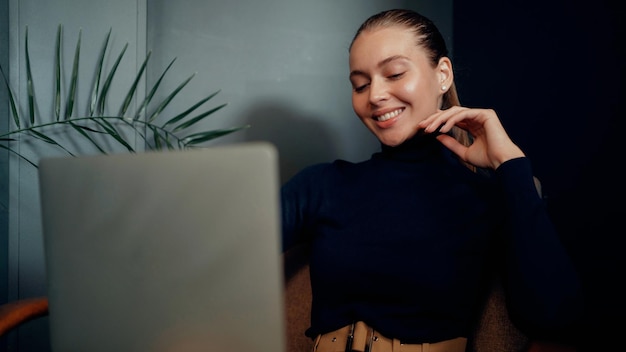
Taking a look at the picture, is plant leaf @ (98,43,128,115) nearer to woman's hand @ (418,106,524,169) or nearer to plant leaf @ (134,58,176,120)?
plant leaf @ (134,58,176,120)

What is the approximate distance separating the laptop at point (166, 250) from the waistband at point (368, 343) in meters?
0.55

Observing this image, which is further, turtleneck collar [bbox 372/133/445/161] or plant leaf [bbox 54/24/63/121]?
plant leaf [bbox 54/24/63/121]

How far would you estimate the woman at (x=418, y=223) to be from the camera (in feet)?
2.96

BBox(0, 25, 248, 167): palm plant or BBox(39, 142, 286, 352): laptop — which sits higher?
BBox(0, 25, 248, 167): palm plant

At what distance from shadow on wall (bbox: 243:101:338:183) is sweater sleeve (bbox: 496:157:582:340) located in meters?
0.97

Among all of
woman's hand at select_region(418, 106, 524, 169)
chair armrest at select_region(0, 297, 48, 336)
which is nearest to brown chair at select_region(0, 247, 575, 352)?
chair armrest at select_region(0, 297, 48, 336)

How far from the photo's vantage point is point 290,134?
1.80 metres

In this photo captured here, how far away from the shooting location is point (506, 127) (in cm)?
149

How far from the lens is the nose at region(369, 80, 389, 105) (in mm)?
1071

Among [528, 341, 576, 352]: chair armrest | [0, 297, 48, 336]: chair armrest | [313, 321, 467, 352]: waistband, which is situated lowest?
[313, 321, 467, 352]: waistband

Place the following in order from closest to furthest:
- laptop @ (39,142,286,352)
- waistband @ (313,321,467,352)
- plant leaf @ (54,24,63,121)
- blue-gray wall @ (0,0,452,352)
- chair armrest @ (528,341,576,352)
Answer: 1. laptop @ (39,142,286,352)
2. chair armrest @ (528,341,576,352)
3. waistband @ (313,321,467,352)
4. plant leaf @ (54,24,63,121)
5. blue-gray wall @ (0,0,452,352)

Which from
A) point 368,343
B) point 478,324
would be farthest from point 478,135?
point 368,343

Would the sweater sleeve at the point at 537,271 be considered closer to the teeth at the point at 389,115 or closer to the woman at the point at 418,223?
the woman at the point at 418,223

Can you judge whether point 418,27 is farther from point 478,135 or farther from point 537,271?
point 537,271
